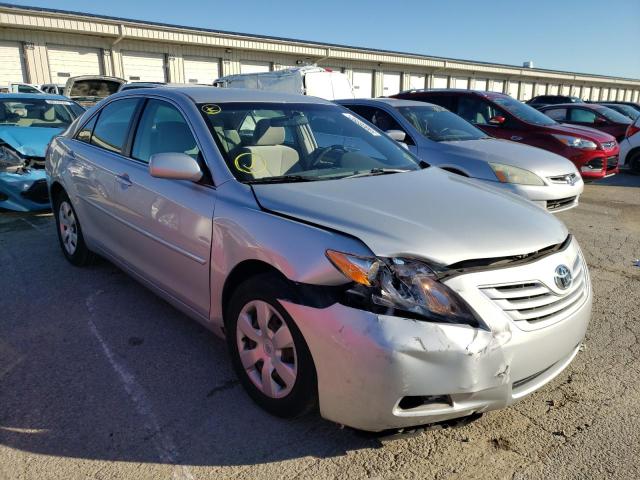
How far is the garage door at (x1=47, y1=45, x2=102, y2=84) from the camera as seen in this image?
20578mm

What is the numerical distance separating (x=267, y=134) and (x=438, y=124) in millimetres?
4275

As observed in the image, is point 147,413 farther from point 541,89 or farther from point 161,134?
point 541,89

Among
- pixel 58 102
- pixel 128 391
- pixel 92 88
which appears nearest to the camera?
pixel 128 391

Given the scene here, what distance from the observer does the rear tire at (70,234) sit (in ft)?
14.5

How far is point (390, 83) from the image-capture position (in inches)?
1300

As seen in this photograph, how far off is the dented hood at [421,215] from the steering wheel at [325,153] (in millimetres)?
340

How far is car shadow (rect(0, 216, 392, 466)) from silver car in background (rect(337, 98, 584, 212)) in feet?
10.2

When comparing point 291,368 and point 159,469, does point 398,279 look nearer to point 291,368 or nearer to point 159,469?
point 291,368

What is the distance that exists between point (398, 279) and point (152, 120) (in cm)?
233

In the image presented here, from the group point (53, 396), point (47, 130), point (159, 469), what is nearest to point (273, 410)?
point (159, 469)

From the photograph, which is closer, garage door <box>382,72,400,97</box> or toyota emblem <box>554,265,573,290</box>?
toyota emblem <box>554,265,573,290</box>

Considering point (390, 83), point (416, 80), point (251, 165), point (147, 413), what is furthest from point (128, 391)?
point (416, 80)

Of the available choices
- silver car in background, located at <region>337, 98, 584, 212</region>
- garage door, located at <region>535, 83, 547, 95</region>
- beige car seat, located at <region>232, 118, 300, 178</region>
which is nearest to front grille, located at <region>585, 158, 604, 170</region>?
silver car in background, located at <region>337, 98, 584, 212</region>

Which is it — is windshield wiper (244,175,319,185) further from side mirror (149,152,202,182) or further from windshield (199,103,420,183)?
side mirror (149,152,202,182)
